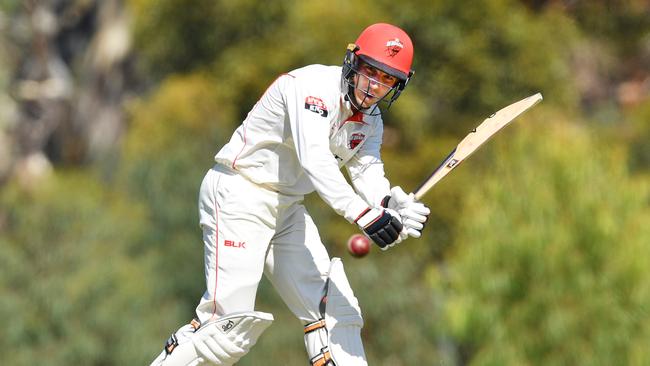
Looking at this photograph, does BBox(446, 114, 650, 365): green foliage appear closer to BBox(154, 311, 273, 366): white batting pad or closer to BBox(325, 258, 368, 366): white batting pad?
BBox(325, 258, 368, 366): white batting pad

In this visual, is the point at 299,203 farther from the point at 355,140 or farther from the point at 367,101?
the point at 367,101

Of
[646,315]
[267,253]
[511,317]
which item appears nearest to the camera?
[267,253]

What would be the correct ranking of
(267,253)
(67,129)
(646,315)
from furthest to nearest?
(67,129)
(646,315)
(267,253)

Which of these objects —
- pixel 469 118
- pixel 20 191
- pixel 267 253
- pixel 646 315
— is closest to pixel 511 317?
pixel 646 315

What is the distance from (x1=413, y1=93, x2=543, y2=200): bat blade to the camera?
334 inches

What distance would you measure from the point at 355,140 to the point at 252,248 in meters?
0.90

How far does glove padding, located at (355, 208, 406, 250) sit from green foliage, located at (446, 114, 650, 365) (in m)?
16.1

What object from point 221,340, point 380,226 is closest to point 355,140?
point 380,226

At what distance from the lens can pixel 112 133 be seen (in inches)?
1612

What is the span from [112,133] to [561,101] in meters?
13.5

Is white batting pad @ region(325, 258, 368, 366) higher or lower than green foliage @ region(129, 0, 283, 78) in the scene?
lower

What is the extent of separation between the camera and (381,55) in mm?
8117

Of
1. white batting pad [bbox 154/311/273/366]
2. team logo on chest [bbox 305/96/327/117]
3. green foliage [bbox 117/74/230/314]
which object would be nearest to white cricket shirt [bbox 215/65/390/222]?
team logo on chest [bbox 305/96/327/117]

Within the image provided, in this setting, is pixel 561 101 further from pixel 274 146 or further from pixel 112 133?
pixel 274 146
